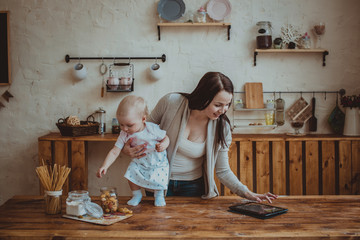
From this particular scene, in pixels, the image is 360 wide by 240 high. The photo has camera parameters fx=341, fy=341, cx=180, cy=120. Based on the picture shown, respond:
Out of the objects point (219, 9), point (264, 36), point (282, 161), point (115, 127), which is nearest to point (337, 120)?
point (282, 161)

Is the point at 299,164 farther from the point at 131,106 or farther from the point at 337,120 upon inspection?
the point at 131,106

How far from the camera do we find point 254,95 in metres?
3.87

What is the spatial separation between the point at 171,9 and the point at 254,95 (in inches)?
52.8

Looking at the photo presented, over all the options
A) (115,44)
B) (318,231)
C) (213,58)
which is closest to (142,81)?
(115,44)

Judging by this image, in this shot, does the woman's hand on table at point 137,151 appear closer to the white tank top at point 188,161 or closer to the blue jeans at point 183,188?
the white tank top at point 188,161

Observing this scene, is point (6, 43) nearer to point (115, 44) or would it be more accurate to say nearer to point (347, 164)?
point (115, 44)

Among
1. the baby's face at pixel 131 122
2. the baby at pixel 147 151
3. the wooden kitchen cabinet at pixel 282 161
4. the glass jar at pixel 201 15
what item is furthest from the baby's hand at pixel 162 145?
the glass jar at pixel 201 15

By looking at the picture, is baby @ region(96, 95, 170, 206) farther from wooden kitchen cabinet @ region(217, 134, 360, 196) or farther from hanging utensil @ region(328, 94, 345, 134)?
hanging utensil @ region(328, 94, 345, 134)

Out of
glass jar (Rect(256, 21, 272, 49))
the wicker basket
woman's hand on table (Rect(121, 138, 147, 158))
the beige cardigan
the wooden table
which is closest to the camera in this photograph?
the wooden table

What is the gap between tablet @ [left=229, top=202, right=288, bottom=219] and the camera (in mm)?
1712

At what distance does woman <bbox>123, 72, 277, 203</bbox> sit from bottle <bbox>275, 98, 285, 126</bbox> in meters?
1.86

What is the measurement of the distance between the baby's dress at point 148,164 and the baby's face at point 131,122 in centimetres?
4

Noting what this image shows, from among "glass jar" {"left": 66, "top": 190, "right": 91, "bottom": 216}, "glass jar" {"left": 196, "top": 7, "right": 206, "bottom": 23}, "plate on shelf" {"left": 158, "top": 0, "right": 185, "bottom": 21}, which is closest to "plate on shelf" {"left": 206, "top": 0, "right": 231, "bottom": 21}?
"glass jar" {"left": 196, "top": 7, "right": 206, "bottom": 23}

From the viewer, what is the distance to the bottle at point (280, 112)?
3.88m
